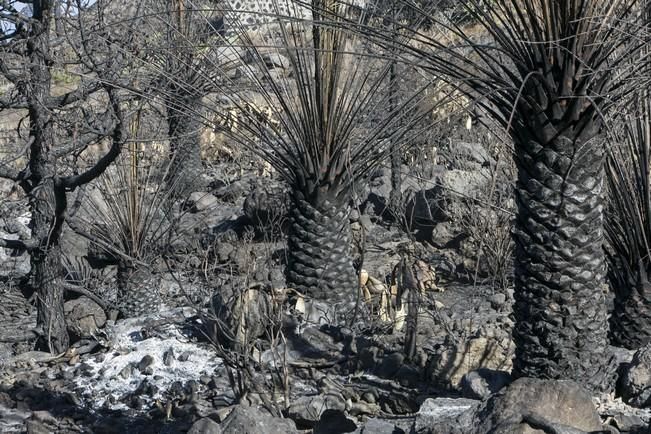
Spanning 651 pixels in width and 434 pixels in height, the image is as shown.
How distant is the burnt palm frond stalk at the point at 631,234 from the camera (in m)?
5.08

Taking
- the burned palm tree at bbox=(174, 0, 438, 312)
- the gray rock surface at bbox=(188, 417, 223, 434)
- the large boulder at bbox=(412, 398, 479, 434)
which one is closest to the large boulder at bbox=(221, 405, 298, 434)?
the gray rock surface at bbox=(188, 417, 223, 434)

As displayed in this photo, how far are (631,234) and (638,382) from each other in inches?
41.6

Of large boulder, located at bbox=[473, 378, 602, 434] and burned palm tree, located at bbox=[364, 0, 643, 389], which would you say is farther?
burned palm tree, located at bbox=[364, 0, 643, 389]

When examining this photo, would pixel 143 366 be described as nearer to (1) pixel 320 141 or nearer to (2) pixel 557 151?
(1) pixel 320 141

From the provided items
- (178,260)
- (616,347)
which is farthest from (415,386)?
(178,260)

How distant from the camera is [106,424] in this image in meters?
5.05

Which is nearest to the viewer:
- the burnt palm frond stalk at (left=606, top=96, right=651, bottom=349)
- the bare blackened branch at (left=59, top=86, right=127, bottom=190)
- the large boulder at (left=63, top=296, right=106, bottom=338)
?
the burnt palm frond stalk at (left=606, top=96, right=651, bottom=349)

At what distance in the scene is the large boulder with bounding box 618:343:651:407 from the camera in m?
4.32

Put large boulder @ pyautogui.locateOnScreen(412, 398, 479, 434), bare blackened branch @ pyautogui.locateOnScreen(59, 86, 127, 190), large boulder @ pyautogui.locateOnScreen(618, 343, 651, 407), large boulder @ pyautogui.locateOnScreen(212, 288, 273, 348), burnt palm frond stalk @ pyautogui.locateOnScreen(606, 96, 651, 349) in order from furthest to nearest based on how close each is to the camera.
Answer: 1. bare blackened branch @ pyautogui.locateOnScreen(59, 86, 127, 190)
2. large boulder @ pyautogui.locateOnScreen(212, 288, 273, 348)
3. burnt palm frond stalk @ pyautogui.locateOnScreen(606, 96, 651, 349)
4. large boulder @ pyautogui.locateOnScreen(618, 343, 651, 407)
5. large boulder @ pyautogui.locateOnScreen(412, 398, 479, 434)

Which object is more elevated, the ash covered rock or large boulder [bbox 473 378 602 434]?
large boulder [bbox 473 378 602 434]

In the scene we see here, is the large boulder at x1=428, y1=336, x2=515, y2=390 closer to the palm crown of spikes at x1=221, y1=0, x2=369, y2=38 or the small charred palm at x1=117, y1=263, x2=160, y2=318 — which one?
the palm crown of spikes at x1=221, y1=0, x2=369, y2=38

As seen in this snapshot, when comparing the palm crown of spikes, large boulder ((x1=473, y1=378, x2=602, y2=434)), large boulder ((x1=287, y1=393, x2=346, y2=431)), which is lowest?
large boulder ((x1=287, y1=393, x2=346, y2=431))

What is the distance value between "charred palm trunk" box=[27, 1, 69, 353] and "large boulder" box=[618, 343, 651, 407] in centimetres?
364

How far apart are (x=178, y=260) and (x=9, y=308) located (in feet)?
5.12
